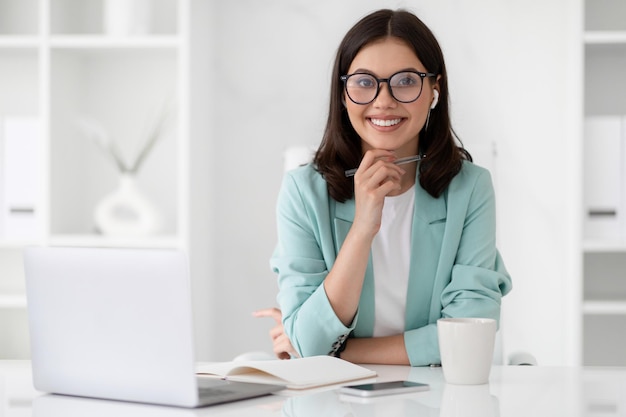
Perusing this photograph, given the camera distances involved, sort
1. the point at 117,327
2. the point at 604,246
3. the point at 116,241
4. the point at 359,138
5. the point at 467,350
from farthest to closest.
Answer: the point at 116,241 < the point at 604,246 < the point at 359,138 < the point at 467,350 < the point at 117,327

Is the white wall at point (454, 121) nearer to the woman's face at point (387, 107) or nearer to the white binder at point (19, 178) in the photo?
the white binder at point (19, 178)

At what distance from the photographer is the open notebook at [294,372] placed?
1.16 m

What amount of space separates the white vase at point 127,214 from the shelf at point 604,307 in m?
1.32

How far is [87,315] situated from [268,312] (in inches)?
34.8

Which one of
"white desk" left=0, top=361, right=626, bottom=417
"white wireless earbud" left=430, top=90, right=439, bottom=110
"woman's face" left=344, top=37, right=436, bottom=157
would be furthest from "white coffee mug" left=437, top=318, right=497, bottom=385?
"white wireless earbud" left=430, top=90, right=439, bottom=110

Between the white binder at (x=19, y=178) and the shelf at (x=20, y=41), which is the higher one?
the shelf at (x=20, y=41)

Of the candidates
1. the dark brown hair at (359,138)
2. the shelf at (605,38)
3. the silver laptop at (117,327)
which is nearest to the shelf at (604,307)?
the shelf at (605,38)

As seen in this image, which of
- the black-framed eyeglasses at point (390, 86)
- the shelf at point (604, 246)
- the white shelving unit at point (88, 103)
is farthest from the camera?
the white shelving unit at point (88, 103)

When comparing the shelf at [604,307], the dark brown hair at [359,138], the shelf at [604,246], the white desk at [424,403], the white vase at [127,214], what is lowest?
the shelf at [604,307]

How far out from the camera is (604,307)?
2.54 meters

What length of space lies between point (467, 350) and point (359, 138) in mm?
794

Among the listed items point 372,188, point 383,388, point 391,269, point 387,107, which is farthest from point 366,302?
point 383,388

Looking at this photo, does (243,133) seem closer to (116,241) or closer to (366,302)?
(116,241)

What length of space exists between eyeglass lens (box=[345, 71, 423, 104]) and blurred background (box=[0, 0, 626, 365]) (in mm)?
995
